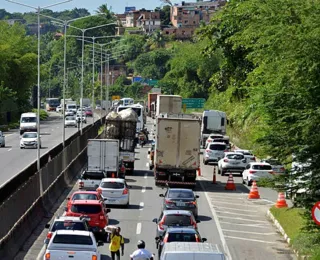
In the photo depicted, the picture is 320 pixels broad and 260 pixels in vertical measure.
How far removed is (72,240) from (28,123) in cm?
6991

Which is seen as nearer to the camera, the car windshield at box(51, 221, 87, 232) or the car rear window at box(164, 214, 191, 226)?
the car windshield at box(51, 221, 87, 232)

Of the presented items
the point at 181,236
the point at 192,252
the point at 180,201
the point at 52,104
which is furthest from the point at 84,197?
the point at 52,104

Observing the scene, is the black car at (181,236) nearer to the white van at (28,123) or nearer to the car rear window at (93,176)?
the car rear window at (93,176)

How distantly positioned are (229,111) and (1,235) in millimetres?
65950

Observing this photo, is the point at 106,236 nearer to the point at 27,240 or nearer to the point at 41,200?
the point at 27,240

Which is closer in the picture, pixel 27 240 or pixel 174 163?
pixel 27 240

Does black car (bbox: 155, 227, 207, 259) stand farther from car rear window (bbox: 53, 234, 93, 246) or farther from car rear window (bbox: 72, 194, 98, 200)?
car rear window (bbox: 72, 194, 98, 200)

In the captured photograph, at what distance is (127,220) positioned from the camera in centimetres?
3772

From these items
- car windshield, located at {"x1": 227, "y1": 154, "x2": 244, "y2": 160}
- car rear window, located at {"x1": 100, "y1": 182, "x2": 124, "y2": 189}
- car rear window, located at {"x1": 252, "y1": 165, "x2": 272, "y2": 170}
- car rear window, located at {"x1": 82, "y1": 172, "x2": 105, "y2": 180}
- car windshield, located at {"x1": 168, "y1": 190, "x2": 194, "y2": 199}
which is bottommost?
car windshield, located at {"x1": 227, "y1": 154, "x2": 244, "y2": 160}

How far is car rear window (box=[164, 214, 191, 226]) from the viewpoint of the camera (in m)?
30.3

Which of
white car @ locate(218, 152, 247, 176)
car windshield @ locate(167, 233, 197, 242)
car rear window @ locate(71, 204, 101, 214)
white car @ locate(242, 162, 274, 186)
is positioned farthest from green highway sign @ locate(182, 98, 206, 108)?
car windshield @ locate(167, 233, 197, 242)

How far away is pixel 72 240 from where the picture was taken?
25094 mm

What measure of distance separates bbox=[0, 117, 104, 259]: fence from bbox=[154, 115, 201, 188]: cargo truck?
4796mm

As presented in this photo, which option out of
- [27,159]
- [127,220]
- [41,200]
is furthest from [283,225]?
[27,159]
